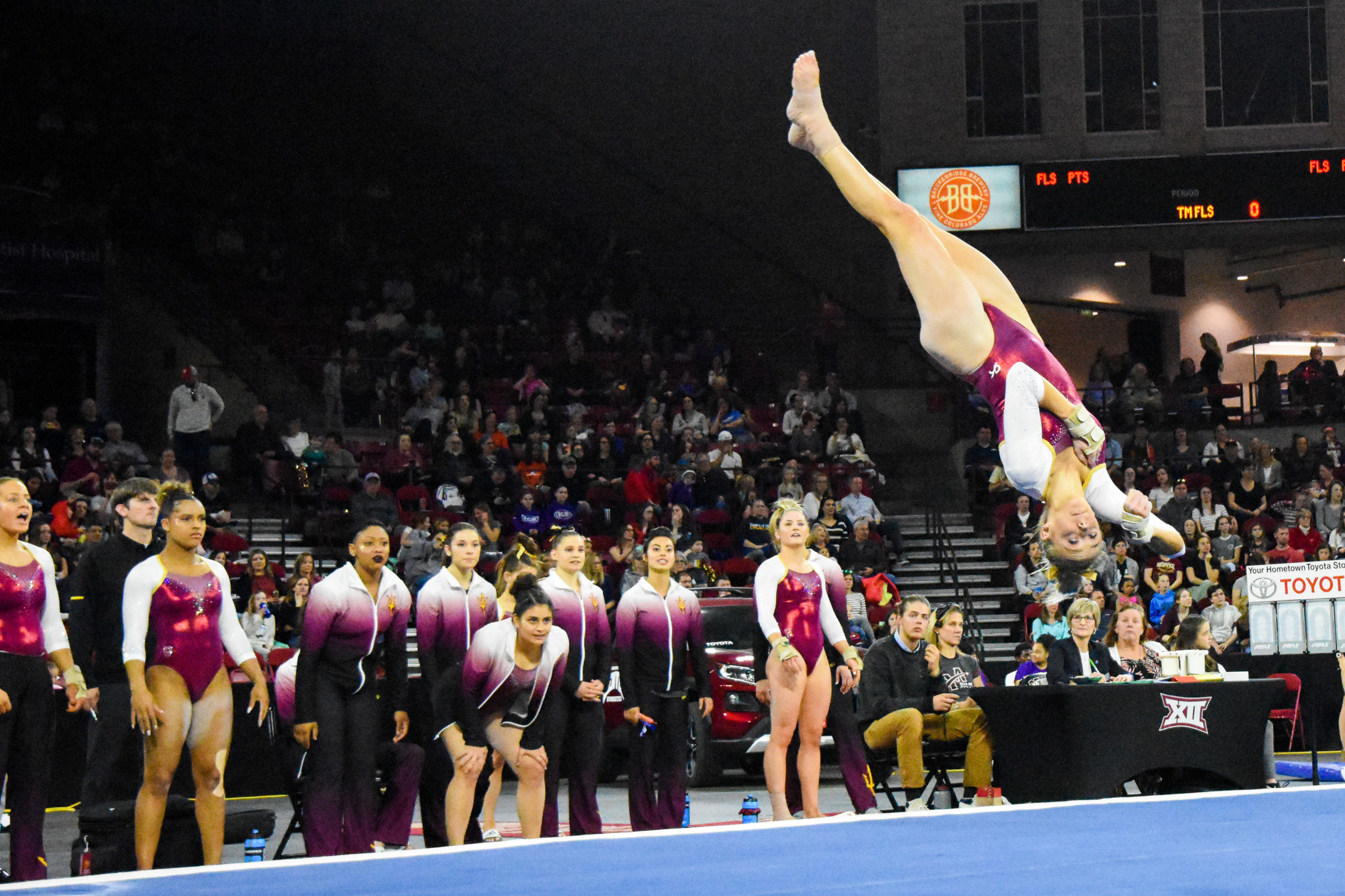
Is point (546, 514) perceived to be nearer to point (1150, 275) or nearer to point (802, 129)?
point (802, 129)

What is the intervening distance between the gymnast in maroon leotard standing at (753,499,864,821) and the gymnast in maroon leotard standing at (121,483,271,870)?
2.75 meters

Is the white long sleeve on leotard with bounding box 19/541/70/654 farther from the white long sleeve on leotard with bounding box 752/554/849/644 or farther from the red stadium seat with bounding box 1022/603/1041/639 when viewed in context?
the red stadium seat with bounding box 1022/603/1041/639

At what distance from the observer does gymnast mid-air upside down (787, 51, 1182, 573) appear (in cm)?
617

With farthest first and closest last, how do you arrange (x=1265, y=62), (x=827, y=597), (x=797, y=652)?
(x=1265, y=62) < (x=827, y=597) < (x=797, y=652)

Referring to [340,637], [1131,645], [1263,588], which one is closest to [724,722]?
[1131,645]

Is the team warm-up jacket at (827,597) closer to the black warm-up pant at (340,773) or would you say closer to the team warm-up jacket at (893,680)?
the team warm-up jacket at (893,680)

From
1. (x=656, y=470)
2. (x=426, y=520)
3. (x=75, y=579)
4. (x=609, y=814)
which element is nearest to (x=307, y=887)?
(x=75, y=579)

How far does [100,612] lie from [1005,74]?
59.8 ft

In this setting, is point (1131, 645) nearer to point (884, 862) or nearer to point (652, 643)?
point (652, 643)

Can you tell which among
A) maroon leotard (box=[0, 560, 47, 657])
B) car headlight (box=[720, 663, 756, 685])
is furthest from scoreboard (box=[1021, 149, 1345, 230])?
maroon leotard (box=[0, 560, 47, 657])

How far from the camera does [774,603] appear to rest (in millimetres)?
8828

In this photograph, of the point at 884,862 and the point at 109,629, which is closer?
the point at 884,862

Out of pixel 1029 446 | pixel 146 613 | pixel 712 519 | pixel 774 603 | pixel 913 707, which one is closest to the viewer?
pixel 1029 446

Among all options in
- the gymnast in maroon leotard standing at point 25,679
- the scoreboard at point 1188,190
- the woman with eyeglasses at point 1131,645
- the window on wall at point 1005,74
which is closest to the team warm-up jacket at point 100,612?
the gymnast in maroon leotard standing at point 25,679
